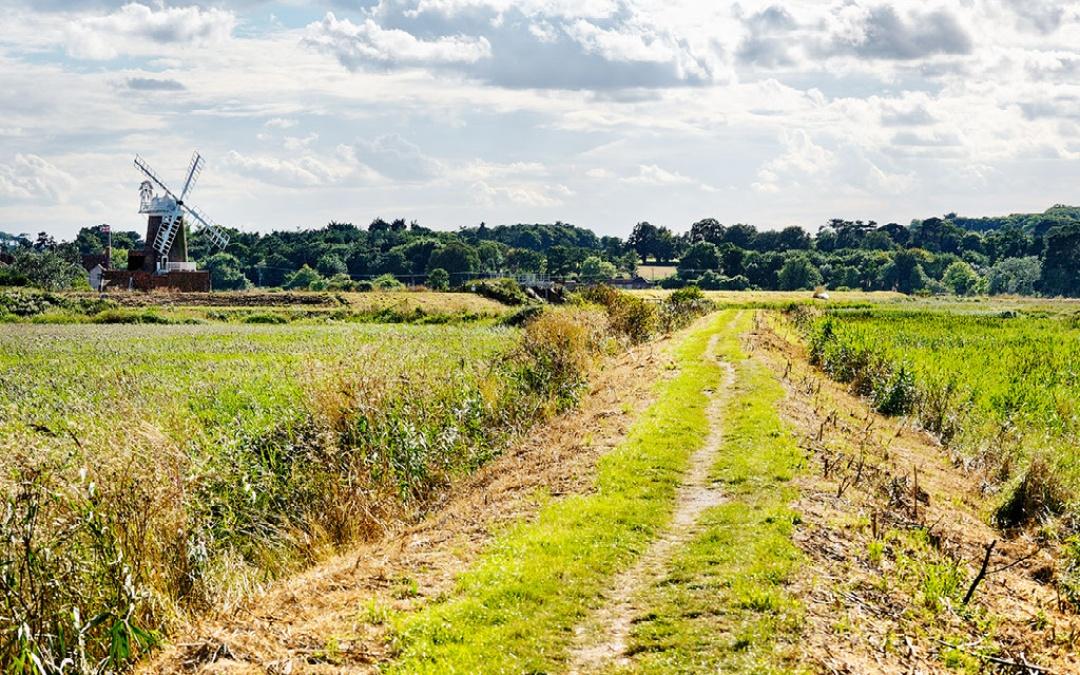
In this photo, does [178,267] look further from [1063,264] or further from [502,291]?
[1063,264]

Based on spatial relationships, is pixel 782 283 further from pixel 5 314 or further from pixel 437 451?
pixel 437 451

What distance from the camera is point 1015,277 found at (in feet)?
484

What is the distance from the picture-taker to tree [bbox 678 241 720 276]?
155 meters

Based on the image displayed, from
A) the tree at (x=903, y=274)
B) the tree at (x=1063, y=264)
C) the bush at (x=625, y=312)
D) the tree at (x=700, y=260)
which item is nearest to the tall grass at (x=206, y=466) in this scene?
the bush at (x=625, y=312)

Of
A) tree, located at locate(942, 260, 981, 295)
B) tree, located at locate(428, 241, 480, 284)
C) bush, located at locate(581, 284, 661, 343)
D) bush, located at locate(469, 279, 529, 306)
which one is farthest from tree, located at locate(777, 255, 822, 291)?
bush, located at locate(581, 284, 661, 343)

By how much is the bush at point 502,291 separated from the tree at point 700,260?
7544 centimetres

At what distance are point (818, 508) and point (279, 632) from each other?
24.9ft

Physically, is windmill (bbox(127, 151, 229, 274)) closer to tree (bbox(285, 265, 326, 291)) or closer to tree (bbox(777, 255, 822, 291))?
tree (bbox(285, 265, 326, 291))

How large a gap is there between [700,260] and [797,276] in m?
19.8

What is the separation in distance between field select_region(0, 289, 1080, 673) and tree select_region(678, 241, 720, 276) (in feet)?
425

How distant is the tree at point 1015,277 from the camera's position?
470ft

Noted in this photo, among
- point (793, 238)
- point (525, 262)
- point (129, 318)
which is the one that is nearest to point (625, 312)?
point (129, 318)

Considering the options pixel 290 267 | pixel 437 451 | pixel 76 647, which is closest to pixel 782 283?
pixel 290 267

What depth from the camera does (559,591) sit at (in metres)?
9.55
